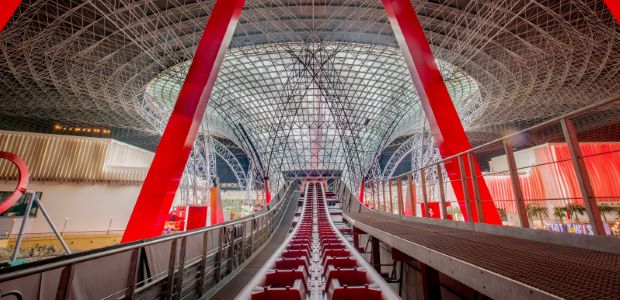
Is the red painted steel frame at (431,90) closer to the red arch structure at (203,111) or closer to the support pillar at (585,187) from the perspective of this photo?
the red arch structure at (203,111)

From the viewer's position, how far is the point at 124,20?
15.1 metres

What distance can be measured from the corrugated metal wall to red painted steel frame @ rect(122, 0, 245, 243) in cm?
2977

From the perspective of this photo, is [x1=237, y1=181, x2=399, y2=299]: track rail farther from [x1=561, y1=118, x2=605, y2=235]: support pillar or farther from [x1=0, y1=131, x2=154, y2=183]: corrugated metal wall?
[x1=0, y1=131, x2=154, y2=183]: corrugated metal wall

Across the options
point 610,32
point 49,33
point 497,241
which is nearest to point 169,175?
point 497,241

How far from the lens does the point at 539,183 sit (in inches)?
935

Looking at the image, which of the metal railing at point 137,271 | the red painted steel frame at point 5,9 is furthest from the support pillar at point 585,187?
the red painted steel frame at point 5,9

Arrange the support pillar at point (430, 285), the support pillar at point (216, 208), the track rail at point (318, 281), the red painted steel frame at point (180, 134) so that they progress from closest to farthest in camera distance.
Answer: the track rail at point (318, 281) → the support pillar at point (430, 285) → the red painted steel frame at point (180, 134) → the support pillar at point (216, 208)

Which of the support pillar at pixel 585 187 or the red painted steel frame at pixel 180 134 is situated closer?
the support pillar at pixel 585 187

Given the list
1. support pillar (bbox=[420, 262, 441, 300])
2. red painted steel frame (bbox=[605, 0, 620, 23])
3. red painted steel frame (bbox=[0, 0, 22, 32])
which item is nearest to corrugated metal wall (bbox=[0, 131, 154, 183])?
red painted steel frame (bbox=[0, 0, 22, 32])

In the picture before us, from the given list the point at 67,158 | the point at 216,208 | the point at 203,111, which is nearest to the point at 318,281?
the point at 203,111

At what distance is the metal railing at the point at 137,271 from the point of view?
194 cm

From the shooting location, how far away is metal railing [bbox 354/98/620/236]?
9.40 ft

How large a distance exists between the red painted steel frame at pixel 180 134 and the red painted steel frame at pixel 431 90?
197 inches

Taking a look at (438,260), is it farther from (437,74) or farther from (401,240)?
(437,74)
